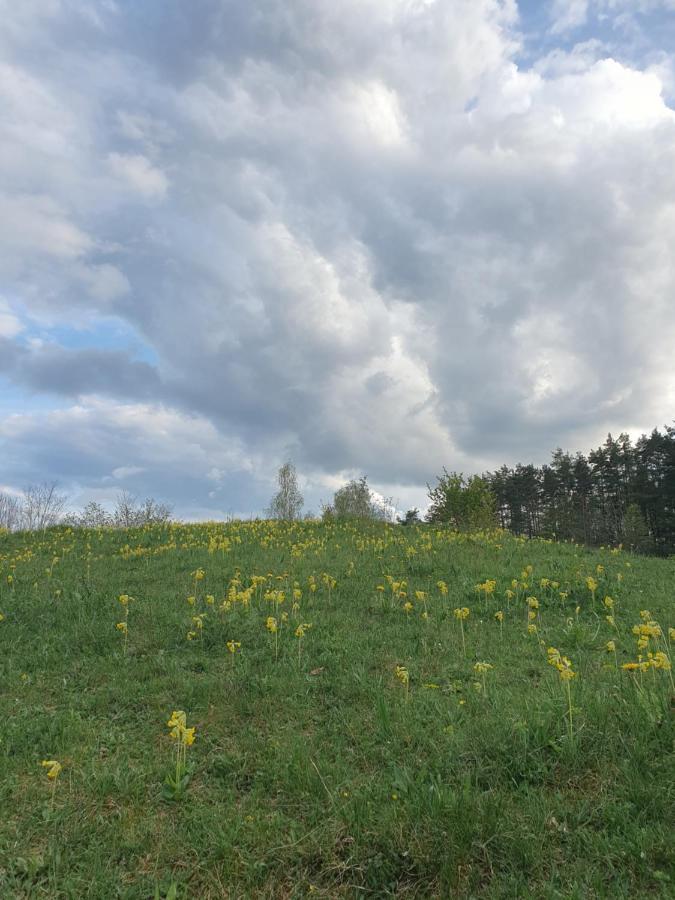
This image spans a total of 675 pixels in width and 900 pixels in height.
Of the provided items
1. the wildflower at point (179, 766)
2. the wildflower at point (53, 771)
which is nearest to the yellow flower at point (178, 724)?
the wildflower at point (179, 766)

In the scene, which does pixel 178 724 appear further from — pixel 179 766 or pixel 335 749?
pixel 335 749

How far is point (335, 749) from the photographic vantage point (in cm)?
468

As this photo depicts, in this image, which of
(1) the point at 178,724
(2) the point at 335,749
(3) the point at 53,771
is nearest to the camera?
(3) the point at 53,771

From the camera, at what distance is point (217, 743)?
4992 millimetres

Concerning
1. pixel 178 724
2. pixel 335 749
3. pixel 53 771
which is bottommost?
pixel 335 749

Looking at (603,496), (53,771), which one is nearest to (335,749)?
(53,771)

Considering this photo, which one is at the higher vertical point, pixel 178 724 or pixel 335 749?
pixel 178 724

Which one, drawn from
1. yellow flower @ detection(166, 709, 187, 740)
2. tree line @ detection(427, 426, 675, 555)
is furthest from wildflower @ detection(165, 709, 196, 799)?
tree line @ detection(427, 426, 675, 555)

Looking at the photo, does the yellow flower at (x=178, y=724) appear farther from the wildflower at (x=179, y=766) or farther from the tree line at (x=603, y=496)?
the tree line at (x=603, y=496)

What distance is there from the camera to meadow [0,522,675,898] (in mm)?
3244

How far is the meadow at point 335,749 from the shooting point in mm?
3244

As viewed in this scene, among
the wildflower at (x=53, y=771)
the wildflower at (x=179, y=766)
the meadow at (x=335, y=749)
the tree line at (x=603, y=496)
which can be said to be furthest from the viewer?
the tree line at (x=603, y=496)

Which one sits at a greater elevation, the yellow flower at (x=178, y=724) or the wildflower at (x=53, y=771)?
the yellow flower at (x=178, y=724)

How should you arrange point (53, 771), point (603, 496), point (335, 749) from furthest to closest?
point (603, 496) → point (335, 749) → point (53, 771)
